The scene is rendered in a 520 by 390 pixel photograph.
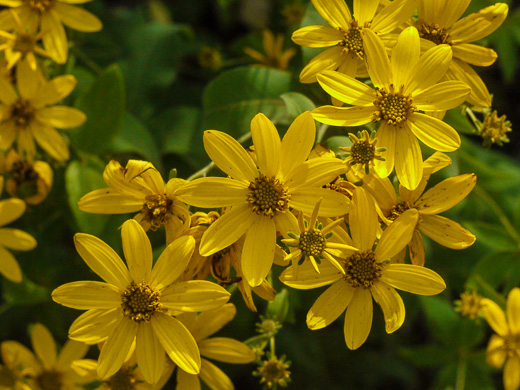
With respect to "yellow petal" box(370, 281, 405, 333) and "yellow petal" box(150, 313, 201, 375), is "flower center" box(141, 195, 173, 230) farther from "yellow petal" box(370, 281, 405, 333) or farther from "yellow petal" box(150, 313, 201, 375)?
"yellow petal" box(370, 281, 405, 333)

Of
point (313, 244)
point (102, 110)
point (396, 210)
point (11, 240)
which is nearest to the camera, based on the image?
point (313, 244)

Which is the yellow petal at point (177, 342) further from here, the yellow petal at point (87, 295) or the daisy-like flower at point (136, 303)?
the yellow petal at point (87, 295)

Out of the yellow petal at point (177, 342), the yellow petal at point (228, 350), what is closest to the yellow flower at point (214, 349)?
the yellow petal at point (228, 350)

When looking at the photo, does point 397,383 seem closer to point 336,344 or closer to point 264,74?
point 336,344

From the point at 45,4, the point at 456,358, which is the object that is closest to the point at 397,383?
the point at 456,358

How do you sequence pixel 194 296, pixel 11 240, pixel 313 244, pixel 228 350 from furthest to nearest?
pixel 11 240 < pixel 228 350 < pixel 194 296 < pixel 313 244

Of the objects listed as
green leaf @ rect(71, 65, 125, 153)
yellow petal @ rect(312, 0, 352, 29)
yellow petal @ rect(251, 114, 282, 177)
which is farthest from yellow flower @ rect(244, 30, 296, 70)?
yellow petal @ rect(251, 114, 282, 177)

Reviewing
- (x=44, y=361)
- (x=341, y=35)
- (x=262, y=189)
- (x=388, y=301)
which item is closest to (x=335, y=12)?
(x=341, y=35)

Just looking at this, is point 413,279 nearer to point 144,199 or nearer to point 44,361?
point 144,199
